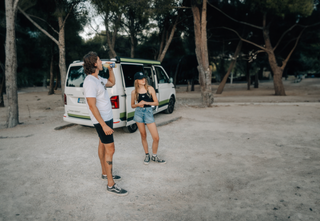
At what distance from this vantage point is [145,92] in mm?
4168

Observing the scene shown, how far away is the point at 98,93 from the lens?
3.04m

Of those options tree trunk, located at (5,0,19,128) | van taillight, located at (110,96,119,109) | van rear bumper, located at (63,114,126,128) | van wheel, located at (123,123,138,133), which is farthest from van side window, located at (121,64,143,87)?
tree trunk, located at (5,0,19,128)

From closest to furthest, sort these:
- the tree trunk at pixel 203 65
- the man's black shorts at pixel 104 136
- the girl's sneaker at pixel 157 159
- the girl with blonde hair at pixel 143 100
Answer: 1. the man's black shorts at pixel 104 136
2. the girl with blonde hair at pixel 143 100
3. the girl's sneaker at pixel 157 159
4. the tree trunk at pixel 203 65

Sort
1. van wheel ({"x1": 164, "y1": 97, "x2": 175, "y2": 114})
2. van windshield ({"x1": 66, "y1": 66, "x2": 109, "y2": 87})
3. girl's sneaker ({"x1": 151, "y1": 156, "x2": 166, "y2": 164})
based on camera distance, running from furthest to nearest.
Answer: van wheel ({"x1": 164, "y1": 97, "x2": 175, "y2": 114}) < van windshield ({"x1": 66, "y1": 66, "x2": 109, "y2": 87}) < girl's sneaker ({"x1": 151, "y1": 156, "x2": 166, "y2": 164})

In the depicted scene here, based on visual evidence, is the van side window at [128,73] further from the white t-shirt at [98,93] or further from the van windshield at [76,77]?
the white t-shirt at [98,93]

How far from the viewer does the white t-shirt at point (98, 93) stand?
2.92m

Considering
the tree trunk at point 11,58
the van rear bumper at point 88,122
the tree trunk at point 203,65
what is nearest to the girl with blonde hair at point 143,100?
the van rear bumper at point 88,122

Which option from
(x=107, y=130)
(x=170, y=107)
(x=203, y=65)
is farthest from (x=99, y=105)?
(x=203, y=65)

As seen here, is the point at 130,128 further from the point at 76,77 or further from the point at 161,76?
the point at 161,76

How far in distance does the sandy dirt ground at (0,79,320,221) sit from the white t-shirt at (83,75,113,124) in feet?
3.77

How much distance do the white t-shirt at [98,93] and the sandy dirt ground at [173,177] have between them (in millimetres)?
1150

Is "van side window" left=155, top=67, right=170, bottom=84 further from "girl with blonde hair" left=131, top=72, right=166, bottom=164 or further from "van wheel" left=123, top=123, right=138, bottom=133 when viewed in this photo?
"girl with blonde hair" left=131, top=72, right=166, bottom=164

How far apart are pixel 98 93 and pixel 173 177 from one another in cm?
184

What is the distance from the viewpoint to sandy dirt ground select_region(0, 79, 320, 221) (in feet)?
9.29
